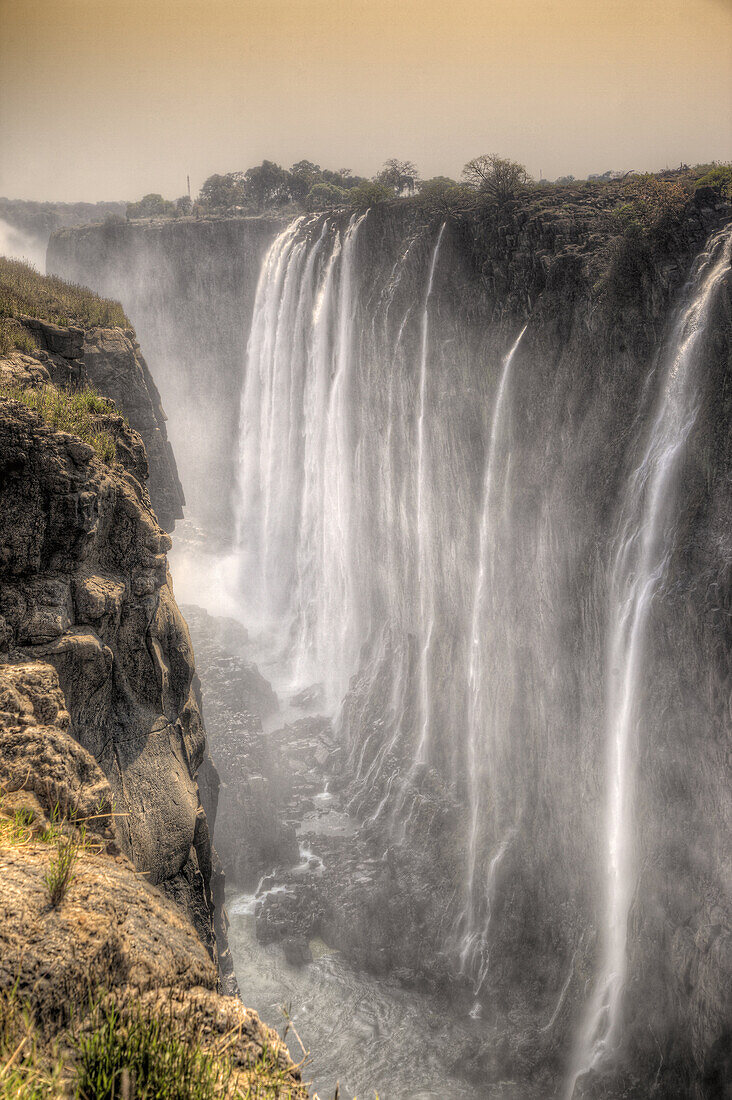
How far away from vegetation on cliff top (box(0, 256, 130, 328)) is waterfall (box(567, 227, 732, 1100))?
1258 centimetres

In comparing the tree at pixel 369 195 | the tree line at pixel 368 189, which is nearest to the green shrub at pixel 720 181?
the tree line at pixel 368 189

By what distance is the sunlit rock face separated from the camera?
1349cm

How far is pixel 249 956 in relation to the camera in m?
18.1

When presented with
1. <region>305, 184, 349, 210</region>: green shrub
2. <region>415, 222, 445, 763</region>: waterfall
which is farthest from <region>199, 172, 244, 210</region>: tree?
<region>415, 222, 445, 763</region>: waterfall

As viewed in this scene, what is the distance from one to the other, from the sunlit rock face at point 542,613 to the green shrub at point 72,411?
37.3 ft

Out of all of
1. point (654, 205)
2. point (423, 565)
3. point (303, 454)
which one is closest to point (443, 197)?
point (654, 205)

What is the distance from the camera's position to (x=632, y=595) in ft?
48.8

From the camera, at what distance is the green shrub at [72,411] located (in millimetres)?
8133

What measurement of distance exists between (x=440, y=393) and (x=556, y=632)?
974cm

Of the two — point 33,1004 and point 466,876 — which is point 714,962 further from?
point 33,1004

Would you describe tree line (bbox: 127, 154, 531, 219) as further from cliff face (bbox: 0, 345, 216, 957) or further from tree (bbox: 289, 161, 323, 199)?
cliff face (bbox: 0, 345, 216, 957)

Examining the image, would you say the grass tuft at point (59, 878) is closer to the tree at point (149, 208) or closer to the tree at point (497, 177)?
the tree at point (497, 177)

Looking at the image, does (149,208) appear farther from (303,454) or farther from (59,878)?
(59,878)

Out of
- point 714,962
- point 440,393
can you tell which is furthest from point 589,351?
point 714,962
